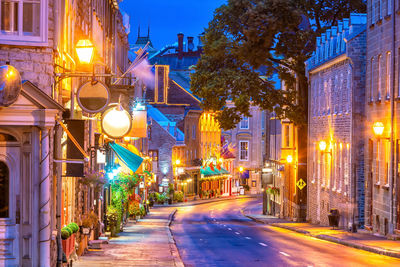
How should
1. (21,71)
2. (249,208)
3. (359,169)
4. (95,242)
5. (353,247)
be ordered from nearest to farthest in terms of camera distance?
(21,71) < (95,242) < (353,247) < (359,169) < (249,208)

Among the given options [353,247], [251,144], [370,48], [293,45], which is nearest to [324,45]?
[293,45]

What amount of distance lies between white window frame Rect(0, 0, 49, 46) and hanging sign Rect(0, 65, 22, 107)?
53.3 inches

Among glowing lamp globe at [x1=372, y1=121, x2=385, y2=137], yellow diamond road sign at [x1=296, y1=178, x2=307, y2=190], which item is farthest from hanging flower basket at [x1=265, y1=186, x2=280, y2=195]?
glowing lamp globe at [x1=372, y1=121, x2=385, y2=137]

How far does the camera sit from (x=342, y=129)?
39.2m

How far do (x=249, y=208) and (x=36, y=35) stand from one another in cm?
6124

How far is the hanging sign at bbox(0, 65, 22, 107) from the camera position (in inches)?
516

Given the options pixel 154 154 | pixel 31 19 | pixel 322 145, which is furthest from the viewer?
pixel 154 154

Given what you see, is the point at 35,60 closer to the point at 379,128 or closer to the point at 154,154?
the point at 379,128

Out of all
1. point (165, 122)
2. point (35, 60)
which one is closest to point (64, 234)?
point (35, 60)

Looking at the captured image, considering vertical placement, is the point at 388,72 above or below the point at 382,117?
above

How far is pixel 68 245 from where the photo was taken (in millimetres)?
18078

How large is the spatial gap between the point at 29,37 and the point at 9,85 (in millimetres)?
1758

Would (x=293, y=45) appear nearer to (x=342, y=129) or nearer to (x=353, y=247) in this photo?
(x=342, y=129)

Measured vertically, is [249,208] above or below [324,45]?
below
